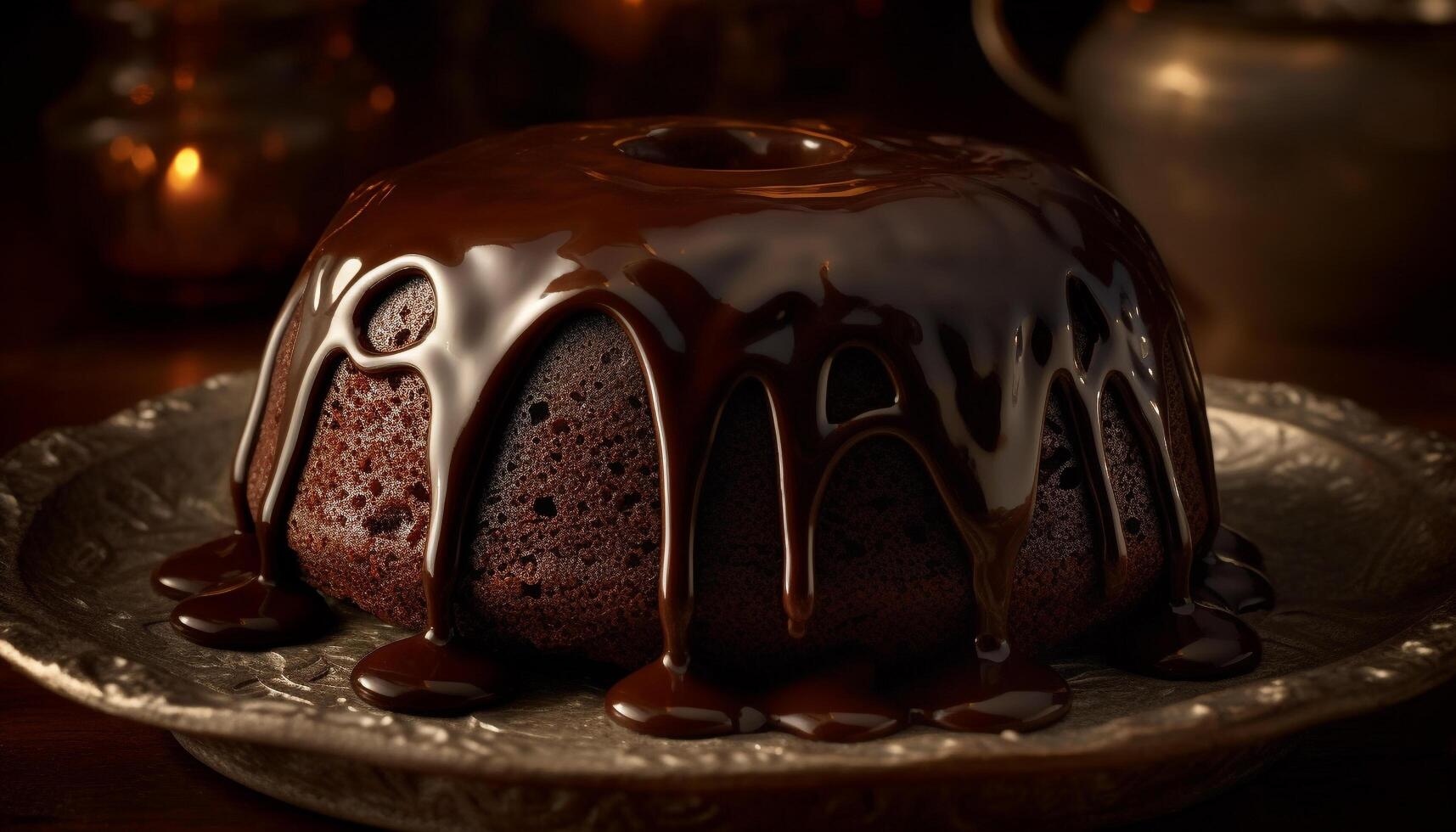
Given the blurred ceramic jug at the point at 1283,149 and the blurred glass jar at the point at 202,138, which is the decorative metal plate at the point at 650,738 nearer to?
the blurred ceramic jug at the point at 1283,149

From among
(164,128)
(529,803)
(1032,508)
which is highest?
(164,128)

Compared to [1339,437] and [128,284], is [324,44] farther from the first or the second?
[1339,437]

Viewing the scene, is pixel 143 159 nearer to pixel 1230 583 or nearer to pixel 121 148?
pixel 121 148

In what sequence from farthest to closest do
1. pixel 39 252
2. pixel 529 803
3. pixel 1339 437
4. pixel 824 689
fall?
pixel 39 252, pixel 1339 437, pixel 824 689, pixel 529 803

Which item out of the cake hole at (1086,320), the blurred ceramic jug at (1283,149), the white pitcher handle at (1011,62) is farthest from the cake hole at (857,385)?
the white pitcher handle at (1011,62)

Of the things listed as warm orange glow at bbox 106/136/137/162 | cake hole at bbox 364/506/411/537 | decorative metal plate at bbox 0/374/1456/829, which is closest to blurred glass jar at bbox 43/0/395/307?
warm orange glow at bbox 106/136/137/162

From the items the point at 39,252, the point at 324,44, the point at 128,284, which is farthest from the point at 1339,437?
the point at 39,252

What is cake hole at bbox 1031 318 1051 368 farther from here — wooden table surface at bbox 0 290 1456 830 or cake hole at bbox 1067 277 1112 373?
wooden table surface at bbox 0 290 1456 830

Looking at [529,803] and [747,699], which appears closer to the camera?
[529,803]
